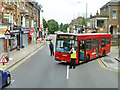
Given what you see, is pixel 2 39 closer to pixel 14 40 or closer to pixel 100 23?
pixel 14 40

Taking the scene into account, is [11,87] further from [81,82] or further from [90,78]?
[90,78]

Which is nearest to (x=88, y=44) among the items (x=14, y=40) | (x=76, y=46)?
(x=76, y=46)

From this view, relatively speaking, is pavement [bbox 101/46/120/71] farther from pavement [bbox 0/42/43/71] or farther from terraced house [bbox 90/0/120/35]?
terraced house [bbox 90/0/120/35]

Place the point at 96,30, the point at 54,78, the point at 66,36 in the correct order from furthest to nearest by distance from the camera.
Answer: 1. the point at 96,30
2. the point at 66,36
3. the point at 54,78

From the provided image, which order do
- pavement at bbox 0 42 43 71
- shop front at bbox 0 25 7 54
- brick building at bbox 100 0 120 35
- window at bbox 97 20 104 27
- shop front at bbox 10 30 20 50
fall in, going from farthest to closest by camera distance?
1. window at bbox 97 20 104 27
2. brick building at bbox 100 0 120 35
3. shop front at bbox 10 30 20 50
4. shop front at bbox 0 25 7 54
5. pavement at bbox 0 42 43 71

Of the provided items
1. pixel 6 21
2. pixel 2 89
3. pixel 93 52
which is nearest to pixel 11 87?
pixel 2 89

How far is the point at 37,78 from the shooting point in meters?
12.1

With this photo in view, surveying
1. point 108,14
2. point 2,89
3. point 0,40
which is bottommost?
point 2,89

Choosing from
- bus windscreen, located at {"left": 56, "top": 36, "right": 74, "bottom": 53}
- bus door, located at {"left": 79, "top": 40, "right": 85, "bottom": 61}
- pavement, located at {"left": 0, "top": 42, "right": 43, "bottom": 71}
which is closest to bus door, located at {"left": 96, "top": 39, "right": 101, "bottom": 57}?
bus door, located at {"left": 79, "top": 40, "right": 85, "bottom": 61}

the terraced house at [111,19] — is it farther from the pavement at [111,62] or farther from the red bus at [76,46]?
the red bus at [76,46]

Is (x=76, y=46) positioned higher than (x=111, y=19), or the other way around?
(x=111, y=19)

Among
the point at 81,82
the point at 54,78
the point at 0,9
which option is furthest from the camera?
the point at 0,9

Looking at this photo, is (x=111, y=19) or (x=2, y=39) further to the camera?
(x=111, y=19)

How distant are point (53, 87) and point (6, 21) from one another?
1886 centimetres
